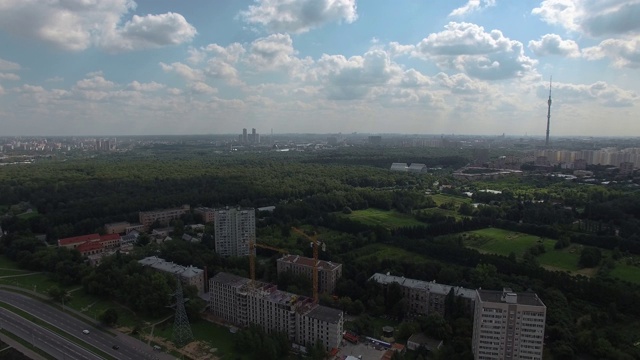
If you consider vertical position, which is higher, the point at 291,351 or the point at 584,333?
the point at 584,333

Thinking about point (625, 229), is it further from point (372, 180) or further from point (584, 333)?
point (372, 180)

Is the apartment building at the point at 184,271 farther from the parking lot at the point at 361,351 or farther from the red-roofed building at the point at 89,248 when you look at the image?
the parking lot at the point at 361,351

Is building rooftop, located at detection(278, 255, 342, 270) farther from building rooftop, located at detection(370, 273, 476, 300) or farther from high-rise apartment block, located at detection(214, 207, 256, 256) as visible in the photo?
high-rise apartment block, located at detection(214, 207, 256, 256)

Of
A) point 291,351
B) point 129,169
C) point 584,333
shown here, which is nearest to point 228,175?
point 129,169

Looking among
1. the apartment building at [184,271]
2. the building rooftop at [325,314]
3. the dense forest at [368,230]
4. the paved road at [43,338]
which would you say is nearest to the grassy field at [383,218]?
the dense forest at [368,230]

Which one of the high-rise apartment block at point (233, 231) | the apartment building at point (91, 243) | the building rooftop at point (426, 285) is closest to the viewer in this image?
the building rooftop at point (426, 285)

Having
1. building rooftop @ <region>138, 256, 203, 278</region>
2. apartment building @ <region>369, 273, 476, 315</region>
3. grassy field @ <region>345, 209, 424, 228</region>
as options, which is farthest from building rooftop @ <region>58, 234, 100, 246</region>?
apartment building @ <region>369, 273, 476, 315</region>
